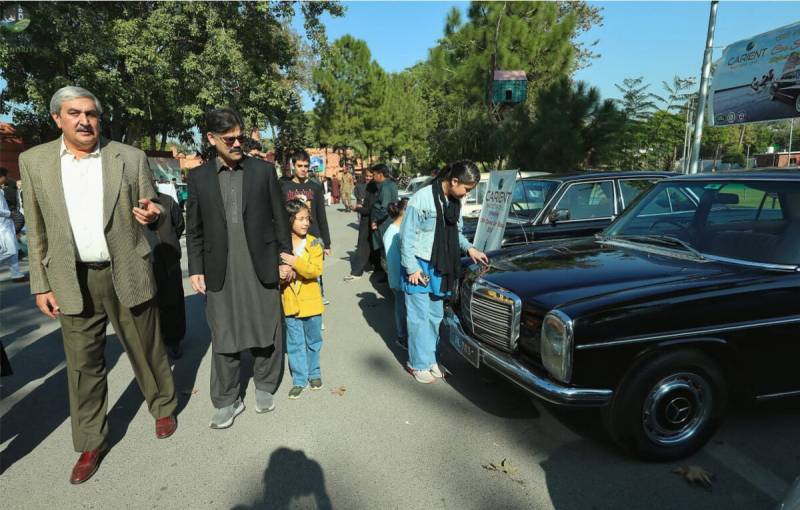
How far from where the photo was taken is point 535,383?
9.18 ft

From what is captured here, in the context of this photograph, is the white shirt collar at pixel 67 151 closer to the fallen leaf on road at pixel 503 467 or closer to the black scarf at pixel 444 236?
the black scarf at pixel 444 236

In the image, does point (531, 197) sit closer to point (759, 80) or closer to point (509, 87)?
point (759, 80)

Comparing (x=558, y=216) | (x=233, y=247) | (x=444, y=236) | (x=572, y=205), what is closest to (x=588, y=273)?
(x=444, y=236)

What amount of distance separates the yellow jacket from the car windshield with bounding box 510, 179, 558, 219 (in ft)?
10.1

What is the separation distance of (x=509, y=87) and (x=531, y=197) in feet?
44.7

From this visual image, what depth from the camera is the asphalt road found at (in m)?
2.64

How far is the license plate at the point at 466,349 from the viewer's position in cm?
334

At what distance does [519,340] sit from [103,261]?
8.58 feet

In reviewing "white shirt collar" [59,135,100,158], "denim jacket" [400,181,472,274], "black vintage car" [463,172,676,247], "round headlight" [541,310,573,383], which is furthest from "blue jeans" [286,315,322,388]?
"black vintage car" [463,172,676,247]

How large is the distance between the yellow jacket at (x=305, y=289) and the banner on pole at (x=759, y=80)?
13.5 m

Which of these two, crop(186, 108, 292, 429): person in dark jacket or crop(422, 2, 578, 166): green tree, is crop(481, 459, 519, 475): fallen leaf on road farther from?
crop(422, 2, 578, 166): green tree

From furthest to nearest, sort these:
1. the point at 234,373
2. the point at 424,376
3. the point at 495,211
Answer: the point at 495,211, the point at 424,376, the point at 234,373

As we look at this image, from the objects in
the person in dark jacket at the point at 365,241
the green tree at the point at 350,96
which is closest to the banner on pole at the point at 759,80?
the person in dark jacket at the point at 365,241

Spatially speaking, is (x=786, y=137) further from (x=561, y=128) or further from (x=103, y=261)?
(x=103, y=261)
